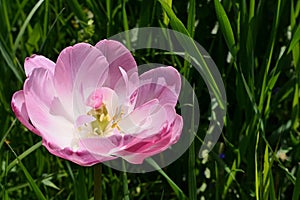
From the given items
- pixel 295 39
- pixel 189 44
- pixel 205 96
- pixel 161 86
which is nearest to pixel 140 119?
pixel 161 86

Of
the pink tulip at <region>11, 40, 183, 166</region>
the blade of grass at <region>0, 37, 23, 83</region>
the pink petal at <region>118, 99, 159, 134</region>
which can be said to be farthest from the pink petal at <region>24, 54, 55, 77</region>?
the blade of grass at <region>0, 37, 23, 83</region>

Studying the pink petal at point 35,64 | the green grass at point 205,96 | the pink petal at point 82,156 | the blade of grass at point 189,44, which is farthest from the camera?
the green grass at point 205,96

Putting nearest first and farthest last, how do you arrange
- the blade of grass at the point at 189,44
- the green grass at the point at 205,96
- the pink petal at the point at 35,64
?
the pink petal at the point at 35,64, the blade of grass at the point at 189,44, the green grass at the point at 205,96

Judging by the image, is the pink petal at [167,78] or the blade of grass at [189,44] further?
the blade of grass at [189,44]

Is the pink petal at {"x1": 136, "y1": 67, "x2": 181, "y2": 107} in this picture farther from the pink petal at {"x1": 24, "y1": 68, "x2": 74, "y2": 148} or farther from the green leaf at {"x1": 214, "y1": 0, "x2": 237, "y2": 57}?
the green leaf at {"x1": 214, "y1": 0, "x2": 237, "y2": 57}

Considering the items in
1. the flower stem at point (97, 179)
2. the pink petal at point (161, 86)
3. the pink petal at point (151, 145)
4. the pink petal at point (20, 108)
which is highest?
the pink petal at point (20, 108)

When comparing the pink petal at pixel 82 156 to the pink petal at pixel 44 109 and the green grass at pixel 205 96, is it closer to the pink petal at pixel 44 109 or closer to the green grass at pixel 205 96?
the pink petal at pixel 44 109

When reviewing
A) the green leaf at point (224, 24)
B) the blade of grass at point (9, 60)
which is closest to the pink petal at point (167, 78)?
the green leaf at point (224, 24)
